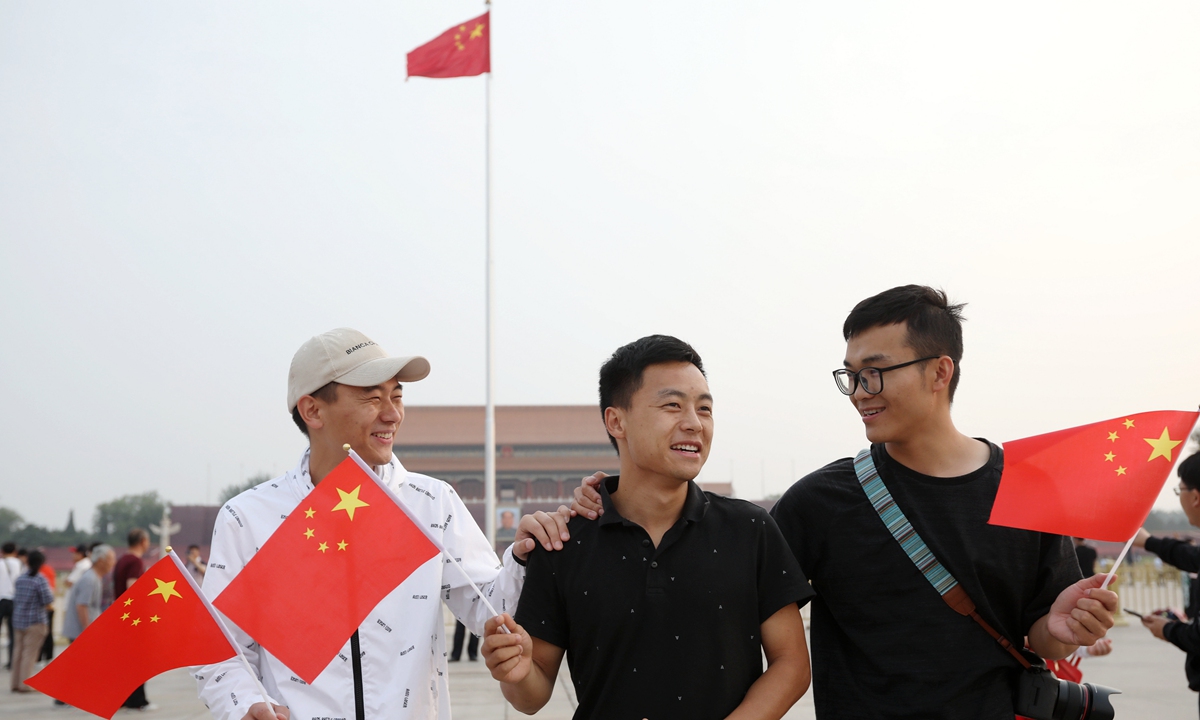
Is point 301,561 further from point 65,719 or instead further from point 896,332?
point 65,719

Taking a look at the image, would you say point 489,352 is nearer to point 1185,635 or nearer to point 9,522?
point 1185,635

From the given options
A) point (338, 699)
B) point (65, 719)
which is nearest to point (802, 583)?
point (338, 699)

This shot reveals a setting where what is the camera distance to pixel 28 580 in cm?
831

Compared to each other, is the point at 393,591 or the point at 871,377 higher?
the point at 871,377

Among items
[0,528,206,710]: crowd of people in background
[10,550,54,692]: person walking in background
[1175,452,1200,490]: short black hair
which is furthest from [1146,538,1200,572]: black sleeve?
[10,550,54,692]: person walking in background

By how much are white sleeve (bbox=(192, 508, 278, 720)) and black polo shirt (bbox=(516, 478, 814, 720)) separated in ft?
2.08

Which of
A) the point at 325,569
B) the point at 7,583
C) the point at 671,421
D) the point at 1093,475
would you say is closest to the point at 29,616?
the point at 7,583

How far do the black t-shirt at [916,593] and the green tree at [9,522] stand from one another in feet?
183

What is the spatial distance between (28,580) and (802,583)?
8740 mm

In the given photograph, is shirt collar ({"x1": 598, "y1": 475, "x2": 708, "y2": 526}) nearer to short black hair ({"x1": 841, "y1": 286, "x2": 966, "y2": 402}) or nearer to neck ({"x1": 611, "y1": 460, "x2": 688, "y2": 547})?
neck ({"x1": 611, "y1": 460, "x2": 688, "y2": 547})

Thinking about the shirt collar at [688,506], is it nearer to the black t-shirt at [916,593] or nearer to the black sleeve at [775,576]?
the black sleeve at [775,576]

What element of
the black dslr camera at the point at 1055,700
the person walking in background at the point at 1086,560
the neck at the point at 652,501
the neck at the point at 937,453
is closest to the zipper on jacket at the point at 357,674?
the neck at the point at 652,501

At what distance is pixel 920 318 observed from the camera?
2.20 meters

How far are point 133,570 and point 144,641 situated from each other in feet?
21.5
